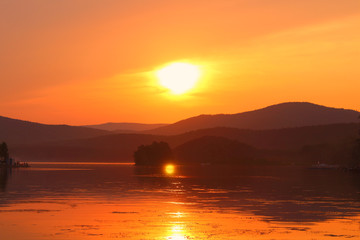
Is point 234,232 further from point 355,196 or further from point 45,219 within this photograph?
point 355,196

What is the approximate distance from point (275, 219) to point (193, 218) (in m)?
6.24

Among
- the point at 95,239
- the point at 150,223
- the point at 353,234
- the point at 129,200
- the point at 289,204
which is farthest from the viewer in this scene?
the point at 129,200

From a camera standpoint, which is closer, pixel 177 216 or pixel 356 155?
pixel 177 216

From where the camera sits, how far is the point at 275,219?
44.4 metres

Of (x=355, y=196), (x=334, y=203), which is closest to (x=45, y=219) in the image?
(x=334, y=203)

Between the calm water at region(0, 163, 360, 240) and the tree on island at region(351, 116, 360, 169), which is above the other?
the tree on island at region(351, 116, 360, 169)

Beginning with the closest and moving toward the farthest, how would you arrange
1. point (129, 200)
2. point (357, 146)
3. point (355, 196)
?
1. point (129, 200)
2. point (355, 196)
3. point (357, 146)

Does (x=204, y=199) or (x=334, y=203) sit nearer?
(x=334, y=203)

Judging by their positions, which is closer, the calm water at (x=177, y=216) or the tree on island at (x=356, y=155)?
the calm water at (x=177, y=216)

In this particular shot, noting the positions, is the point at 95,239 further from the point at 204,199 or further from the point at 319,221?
the point at 204,199

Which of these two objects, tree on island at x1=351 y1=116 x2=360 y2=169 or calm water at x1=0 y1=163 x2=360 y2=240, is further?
tree on island at x1=351 y1=116 x2=360 y2=169

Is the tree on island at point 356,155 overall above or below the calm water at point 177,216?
above

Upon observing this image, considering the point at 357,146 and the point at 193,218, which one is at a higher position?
the point at 357,146

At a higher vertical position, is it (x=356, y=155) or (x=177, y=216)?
(x=356, y=155)
